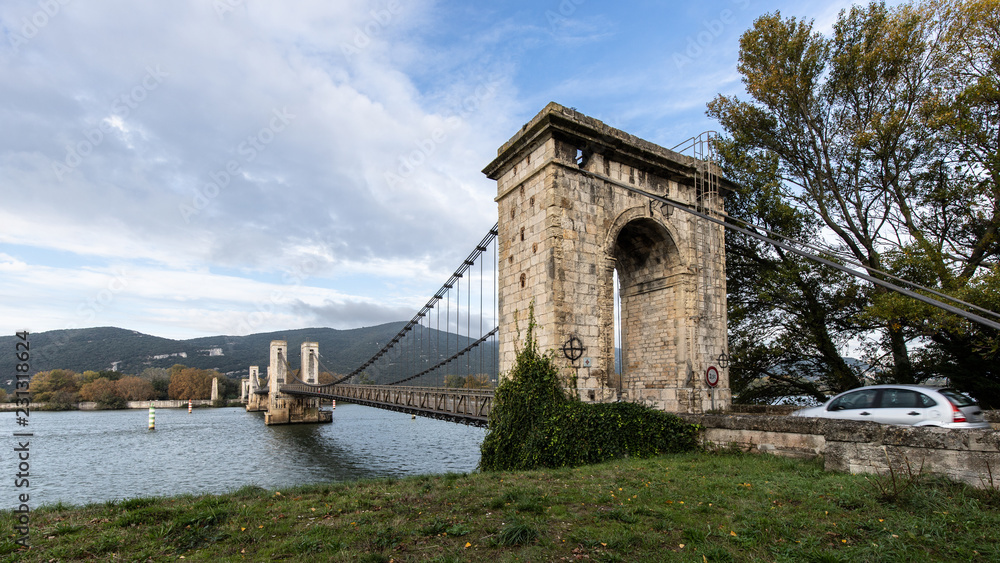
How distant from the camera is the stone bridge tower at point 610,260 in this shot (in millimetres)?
9648

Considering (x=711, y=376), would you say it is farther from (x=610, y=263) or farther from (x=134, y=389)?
(x=134, y=389)

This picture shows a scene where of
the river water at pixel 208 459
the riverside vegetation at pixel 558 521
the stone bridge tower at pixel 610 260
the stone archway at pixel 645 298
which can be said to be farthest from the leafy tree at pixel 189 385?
the riverside vegetation at pixel 558 521

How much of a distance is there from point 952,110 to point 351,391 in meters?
25.1

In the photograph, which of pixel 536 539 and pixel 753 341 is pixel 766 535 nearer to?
pixel 536 539

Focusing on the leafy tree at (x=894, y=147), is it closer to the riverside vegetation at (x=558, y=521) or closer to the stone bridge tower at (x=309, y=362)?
the riverside vegetation at (x=558, y=521)

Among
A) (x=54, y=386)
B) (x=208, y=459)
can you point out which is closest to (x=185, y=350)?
(x=54, y=386)

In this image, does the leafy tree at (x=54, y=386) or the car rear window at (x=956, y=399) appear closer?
the car rear window at (x=956, y=399)

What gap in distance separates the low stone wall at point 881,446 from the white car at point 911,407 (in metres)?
0.67

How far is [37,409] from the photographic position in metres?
60.6

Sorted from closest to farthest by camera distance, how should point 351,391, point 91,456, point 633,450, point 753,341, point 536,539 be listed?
point 536,539 → point 633,450 → point 753,341 → point 91,456 → point 351,391

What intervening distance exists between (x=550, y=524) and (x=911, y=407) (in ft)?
18.8

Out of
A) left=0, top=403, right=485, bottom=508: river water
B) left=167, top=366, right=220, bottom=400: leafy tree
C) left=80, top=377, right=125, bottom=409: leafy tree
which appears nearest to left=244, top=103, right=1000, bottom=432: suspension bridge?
left=0, top=403, right=485, bottom=508: river water

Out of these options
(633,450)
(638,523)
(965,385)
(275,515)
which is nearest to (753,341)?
(965,385)

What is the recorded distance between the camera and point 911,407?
687 centimetres
